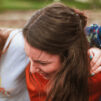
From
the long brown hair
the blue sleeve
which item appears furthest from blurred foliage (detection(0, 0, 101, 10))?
the long brown hair

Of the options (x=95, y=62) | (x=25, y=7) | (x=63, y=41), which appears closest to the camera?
(x=63, y=41)

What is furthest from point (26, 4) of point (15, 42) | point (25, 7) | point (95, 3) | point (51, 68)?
point (51, 68)

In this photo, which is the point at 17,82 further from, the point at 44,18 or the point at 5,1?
the point at 5,1

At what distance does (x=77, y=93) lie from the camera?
85 centimetres

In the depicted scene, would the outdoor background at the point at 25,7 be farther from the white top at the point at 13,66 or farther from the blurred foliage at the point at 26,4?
the white top at the point at 13,66

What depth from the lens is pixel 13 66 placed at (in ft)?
3.25

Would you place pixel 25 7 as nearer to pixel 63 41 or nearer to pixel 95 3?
pixel 95 3

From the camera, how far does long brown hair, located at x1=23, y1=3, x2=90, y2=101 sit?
67cm

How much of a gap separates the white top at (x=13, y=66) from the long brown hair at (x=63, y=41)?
0.76 feet

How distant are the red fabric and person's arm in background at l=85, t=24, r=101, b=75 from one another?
0.15 ft

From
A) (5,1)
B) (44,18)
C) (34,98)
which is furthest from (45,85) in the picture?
(5,1)

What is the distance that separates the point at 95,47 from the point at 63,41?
341mm

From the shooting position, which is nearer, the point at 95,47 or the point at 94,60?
the point at 94,60

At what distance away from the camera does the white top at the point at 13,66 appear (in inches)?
38.0
